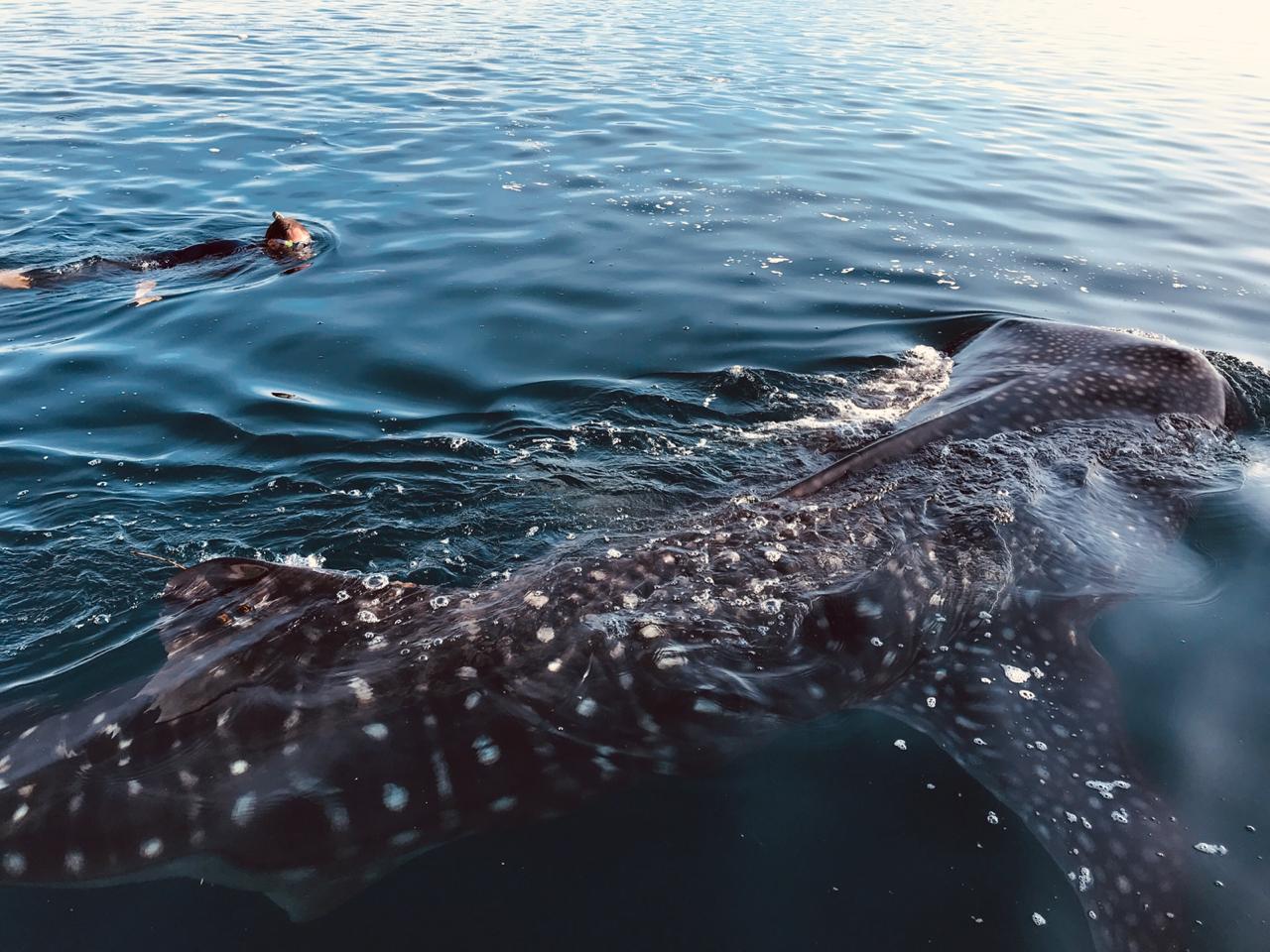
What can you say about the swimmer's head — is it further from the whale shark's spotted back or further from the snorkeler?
the whale shark's spotted back

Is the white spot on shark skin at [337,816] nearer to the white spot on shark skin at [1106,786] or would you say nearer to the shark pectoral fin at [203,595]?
the shark pectoral fin at [203,595]

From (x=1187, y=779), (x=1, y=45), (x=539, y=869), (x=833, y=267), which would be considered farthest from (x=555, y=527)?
(x=1, y=45)

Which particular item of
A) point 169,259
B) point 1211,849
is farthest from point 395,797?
point 169,259

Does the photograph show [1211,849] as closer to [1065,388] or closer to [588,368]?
[1065,388]

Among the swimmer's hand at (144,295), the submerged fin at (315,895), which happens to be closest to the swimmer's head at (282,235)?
the swimmer's hand at (144,295)

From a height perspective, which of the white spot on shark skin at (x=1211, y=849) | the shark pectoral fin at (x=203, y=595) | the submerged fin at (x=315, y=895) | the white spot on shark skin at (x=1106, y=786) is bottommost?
the submerged fin at (x=315, y=895)

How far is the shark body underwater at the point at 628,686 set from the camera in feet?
11.0

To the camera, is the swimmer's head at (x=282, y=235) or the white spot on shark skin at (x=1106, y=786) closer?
the white spot on shark skin at (x=1106, y=786)

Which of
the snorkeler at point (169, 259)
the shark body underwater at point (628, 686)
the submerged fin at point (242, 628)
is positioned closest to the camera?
the shark body underwater at point (628, 686)

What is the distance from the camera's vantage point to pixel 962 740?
13.1 ft

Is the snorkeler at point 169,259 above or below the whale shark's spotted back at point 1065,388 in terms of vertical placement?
below

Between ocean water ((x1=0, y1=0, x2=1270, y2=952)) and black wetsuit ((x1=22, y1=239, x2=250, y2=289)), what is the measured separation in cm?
28

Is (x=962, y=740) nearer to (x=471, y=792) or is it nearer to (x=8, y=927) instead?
(x=471, y=792)

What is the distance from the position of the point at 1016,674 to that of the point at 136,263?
28.2 ft
